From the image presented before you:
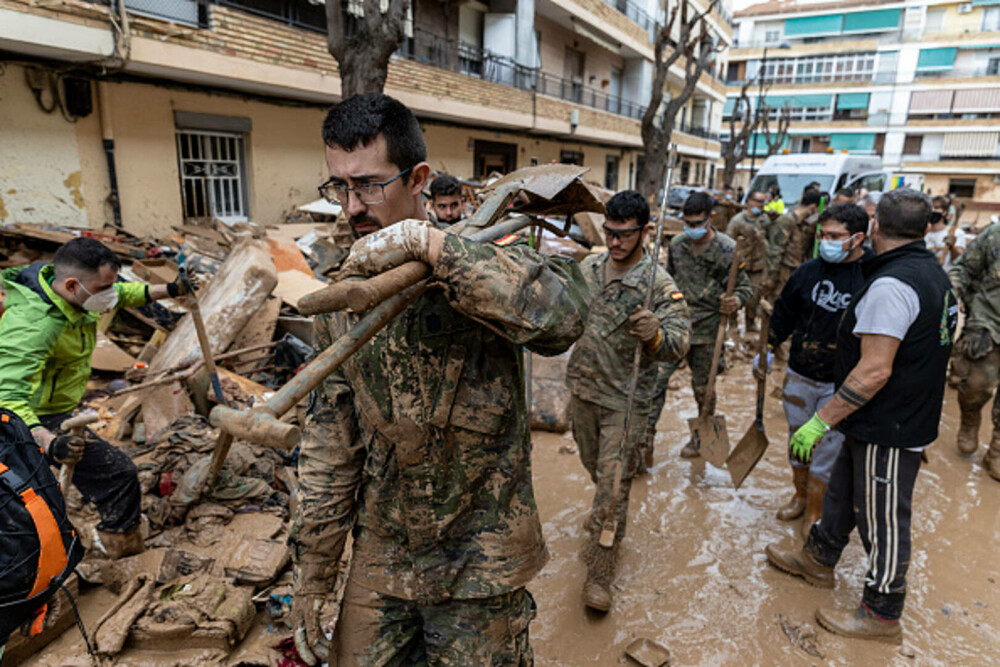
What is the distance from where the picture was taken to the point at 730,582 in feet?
11.1

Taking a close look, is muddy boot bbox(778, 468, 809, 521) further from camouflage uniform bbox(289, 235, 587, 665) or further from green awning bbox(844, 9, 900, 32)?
green awning bbox(844, 9, 900, 32)

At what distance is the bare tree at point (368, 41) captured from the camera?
6.17 meters

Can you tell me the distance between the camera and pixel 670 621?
120 inches

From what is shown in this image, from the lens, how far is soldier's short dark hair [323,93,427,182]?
57.4 inches

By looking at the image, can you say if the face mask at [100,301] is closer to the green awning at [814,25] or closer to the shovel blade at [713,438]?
the shovel blade at [713,438]

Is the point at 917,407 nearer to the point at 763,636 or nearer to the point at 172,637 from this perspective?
the point at 763,636

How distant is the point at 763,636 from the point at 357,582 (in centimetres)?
234

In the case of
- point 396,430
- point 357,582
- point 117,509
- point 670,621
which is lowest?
point 670,621

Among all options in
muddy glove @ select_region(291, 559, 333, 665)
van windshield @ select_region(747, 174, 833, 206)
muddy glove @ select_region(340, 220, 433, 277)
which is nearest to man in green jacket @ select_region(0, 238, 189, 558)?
muddy glove @ select_region(291, 559, 333, 665)

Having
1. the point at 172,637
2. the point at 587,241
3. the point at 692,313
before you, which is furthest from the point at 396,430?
the point at 587,241

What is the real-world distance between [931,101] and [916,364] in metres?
45.0

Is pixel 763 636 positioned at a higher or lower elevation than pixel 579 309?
lower

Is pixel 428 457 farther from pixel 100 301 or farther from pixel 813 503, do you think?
pixel 813 503

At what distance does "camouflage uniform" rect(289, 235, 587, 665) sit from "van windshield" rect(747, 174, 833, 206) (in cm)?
1291
